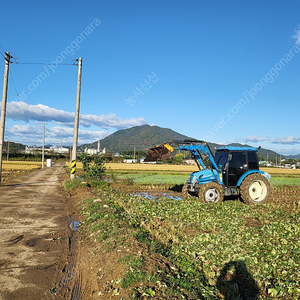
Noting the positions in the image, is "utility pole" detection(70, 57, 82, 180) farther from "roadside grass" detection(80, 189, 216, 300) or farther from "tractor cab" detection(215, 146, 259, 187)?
"roadside grass" detection(80, 189, 216, 300)

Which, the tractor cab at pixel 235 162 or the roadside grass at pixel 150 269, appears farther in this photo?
the tractor cab at pixel 235 162

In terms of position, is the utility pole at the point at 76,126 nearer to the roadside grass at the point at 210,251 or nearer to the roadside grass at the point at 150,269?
the roadside grass at the point at 210,251

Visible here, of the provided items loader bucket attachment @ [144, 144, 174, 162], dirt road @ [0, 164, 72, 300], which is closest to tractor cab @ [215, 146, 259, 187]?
loader bucket attachment @ [144, 144, 174, 162]

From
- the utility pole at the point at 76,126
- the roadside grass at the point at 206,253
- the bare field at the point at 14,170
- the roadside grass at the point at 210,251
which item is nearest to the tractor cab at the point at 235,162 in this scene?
the roadside grass at the point at 210,251

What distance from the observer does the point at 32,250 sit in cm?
711

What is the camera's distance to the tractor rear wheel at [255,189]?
48.3 feet

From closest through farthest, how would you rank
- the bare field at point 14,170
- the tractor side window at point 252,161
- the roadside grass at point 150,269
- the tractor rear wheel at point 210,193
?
the roadside grass at point 150,269, the tractor rear wheel at point 210,193, the tractor side window at point 252,161, the bare field at point 14,170

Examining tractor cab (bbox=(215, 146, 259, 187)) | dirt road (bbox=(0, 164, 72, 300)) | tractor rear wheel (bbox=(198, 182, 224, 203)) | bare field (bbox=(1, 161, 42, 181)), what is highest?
tractor cab (bbox=(215, 146, 259, 187))

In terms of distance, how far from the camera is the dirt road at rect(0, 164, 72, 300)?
513 centimetres

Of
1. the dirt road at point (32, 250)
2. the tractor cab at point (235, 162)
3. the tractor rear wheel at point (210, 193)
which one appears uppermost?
the tractor cab at point (235, 162)

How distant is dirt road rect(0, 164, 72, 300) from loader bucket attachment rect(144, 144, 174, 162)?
507 centimetres

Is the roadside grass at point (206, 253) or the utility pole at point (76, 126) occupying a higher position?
the utility pole at point (76, 126)

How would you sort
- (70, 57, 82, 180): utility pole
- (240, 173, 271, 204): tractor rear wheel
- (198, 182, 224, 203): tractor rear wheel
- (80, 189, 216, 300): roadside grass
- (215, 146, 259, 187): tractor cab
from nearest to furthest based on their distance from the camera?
(80, 189, 216, 300): roadside grass, (198, 182, 224, 203): tractor rear wheel, (240, 173, 271, 204): tractor rear wheel, (215, 146, 259, 187): tractor cab, (70, 57, 82, 180): utility pole

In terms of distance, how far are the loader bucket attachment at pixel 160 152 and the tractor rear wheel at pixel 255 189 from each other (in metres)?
4.28
